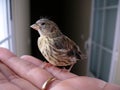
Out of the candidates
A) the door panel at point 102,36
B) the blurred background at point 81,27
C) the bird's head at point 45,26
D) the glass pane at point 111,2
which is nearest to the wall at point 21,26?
the blurred background at point 81,27

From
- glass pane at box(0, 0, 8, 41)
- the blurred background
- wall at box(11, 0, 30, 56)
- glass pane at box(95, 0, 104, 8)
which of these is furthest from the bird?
glass pane at box(95, 0, 104, 8)

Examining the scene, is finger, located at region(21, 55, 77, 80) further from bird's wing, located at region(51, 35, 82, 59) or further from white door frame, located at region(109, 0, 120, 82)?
white door frame, located at region(109, 0, 120, 82)

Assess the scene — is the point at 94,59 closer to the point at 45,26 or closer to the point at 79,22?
the point at 79,22

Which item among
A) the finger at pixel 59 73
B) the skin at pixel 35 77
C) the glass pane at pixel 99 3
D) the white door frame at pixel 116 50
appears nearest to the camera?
the skin at pixel 35 77

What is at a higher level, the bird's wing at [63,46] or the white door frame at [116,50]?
the bird's wing at [63,46]

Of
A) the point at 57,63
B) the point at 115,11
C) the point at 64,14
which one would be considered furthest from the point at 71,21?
the point at 57,63

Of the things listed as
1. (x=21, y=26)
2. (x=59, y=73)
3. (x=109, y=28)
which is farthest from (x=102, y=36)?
(x=59, y=73)

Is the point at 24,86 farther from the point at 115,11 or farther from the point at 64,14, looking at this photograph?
the point at 64,14

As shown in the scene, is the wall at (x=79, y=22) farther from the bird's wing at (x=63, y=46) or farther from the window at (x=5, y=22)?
the bird's wing at (x=63, y=46)
